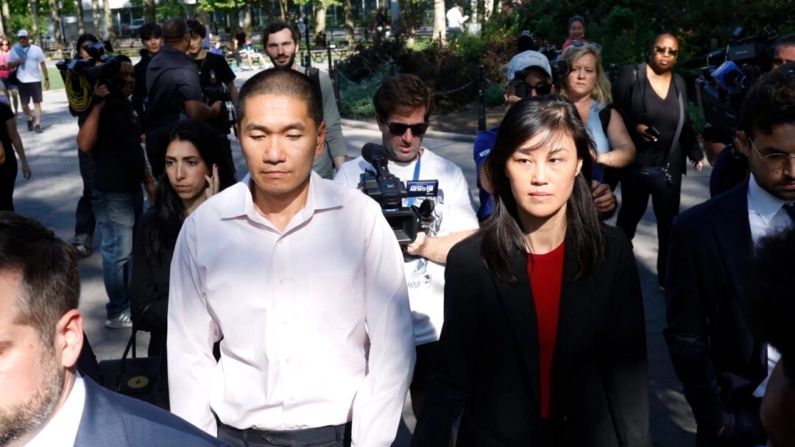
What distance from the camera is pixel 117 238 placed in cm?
697

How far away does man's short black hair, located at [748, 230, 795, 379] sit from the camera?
6.54 ft

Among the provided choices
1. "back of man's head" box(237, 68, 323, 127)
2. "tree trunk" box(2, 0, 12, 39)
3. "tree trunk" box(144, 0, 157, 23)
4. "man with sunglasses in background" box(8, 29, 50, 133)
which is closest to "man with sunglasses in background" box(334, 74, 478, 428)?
"back of man's head" box(237, 68, 323, 127)

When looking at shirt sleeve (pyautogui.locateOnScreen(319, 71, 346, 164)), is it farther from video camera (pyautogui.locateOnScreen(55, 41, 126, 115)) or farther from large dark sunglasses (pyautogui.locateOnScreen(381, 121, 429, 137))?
large dark sunglasses (pyautogui.locateOnScreen(381, 121, 429, 137))

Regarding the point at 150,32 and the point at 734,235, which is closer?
the point at 734,235

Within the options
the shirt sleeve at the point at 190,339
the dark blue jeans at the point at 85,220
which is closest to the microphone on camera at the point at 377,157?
the shirt sleeve at the point at 190,339

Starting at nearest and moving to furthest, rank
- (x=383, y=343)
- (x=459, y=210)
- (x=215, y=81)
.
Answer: (x=383, y=343)
(x=459, y=210)
(x=215, y=81)

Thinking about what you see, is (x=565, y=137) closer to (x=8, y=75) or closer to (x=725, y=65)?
(x=725, y=65)

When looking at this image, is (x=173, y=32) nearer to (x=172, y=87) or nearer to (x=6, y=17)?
(x=172, y=87)

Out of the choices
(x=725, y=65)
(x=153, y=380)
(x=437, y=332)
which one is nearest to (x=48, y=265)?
(x=153, y=380)

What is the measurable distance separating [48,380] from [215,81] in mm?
7275

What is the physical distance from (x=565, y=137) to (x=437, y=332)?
4.46 ft

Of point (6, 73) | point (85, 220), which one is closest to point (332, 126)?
point (85, 220)

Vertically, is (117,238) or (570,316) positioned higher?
(570,316)

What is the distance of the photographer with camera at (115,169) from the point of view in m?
6.97
